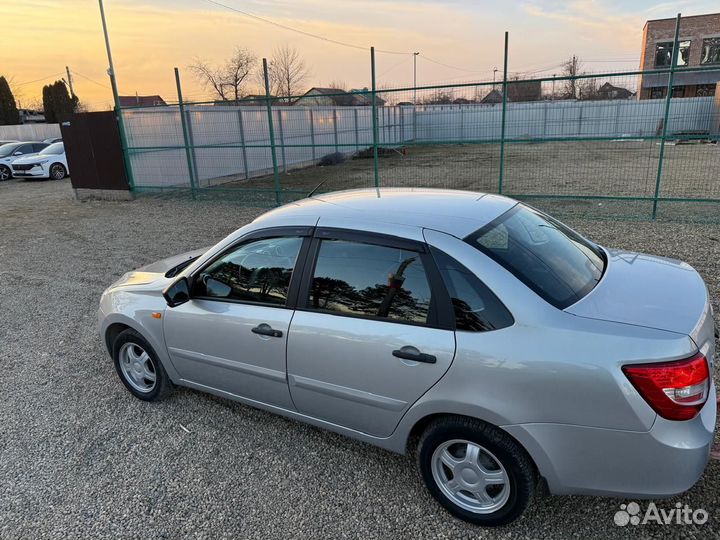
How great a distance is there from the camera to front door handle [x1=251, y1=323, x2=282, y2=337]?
2834 mm

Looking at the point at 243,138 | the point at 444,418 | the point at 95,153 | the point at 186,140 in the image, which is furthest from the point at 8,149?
the point at 444,418

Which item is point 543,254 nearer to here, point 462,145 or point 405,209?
point 405,209

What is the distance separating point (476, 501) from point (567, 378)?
90 cm

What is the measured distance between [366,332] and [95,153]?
563 inches

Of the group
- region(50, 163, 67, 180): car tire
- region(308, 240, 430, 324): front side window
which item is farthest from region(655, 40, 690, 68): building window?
region(308, 240, 430, 324): front side window

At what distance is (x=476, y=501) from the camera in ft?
8.19

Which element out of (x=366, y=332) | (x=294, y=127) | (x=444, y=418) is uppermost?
(x=294, y=127)

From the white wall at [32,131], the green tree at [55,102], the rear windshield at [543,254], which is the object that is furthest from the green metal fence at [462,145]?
the green tree at [55,102]

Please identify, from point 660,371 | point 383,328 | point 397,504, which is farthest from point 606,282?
point 397,504

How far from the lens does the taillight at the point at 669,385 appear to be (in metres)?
1.97

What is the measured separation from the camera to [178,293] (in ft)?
10.6

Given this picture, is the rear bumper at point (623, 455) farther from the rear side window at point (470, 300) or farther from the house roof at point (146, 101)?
the house roof at point (146, 101)

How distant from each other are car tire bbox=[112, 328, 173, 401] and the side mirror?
0.61m

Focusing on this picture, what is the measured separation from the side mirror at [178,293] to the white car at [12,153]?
21.1 m
